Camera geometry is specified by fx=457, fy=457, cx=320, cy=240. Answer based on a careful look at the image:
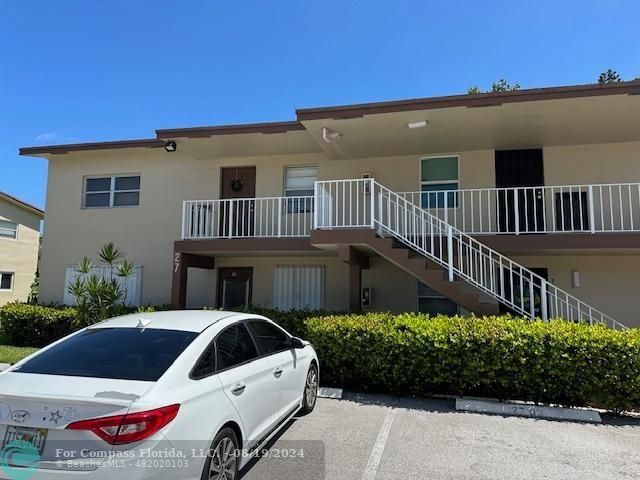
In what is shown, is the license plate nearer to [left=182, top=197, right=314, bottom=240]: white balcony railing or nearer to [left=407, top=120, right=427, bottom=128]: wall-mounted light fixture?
[left=407, top=120, right=427, bottom=128]: wall-mounted light fixture

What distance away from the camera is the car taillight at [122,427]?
282cm

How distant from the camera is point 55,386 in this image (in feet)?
10.2

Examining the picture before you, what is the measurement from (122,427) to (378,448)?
3011 mm

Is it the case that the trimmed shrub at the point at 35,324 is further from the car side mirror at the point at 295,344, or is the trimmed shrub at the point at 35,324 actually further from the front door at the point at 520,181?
the front door at the point at 520,181

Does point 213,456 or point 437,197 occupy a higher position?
point 437,197

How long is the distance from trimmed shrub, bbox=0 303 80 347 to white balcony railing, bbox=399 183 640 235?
875 centimetres

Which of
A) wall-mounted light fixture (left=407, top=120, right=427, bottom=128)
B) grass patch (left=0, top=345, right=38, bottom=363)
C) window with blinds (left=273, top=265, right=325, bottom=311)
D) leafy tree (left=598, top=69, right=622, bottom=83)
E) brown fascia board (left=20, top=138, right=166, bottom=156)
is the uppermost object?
leafy tree (left=598, top=69, right=622, bottom=83)

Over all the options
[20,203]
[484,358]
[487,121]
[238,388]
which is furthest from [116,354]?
[20,203]

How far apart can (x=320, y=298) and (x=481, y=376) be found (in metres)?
5.42

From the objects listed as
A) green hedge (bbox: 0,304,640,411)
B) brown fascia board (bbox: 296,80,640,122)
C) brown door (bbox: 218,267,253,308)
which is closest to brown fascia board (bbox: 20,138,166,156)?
brown door (bbox: 218,267,253,308)

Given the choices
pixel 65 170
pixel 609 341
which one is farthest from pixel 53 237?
pixel 609 341

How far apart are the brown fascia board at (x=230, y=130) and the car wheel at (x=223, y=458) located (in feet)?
25.1

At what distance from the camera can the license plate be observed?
9.38 feet

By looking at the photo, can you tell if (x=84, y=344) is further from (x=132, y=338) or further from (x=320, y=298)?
(x=320, y=298)
